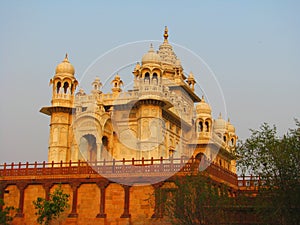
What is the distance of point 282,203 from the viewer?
20375 mm

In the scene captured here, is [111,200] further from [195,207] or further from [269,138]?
[269,138]

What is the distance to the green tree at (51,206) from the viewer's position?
93.6 ft

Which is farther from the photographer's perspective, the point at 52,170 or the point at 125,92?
the point at 125,92

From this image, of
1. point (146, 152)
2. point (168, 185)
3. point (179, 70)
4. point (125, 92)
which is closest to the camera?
point (168, 185)

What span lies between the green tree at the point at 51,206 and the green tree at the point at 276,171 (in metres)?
11.7

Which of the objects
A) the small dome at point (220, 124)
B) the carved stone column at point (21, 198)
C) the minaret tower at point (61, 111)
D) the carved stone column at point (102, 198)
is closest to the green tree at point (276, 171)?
the carved stone column at point (102, 198)

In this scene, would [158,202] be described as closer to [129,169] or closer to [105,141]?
[129,169]

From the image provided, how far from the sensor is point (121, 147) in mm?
38969

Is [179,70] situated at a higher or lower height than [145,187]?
higher

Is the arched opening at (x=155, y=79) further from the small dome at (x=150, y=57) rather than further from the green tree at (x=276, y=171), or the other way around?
the green tree at (x=276, y=171)

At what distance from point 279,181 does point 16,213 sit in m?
18.2

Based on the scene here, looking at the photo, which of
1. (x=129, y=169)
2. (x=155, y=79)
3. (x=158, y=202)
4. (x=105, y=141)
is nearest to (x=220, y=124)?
(x=155, y=79)

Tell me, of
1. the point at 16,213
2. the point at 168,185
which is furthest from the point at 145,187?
the point at 16,213

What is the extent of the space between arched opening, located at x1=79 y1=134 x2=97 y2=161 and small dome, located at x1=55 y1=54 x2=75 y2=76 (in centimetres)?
599
